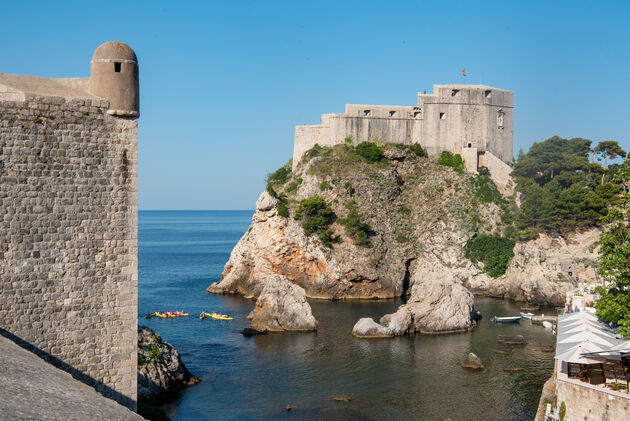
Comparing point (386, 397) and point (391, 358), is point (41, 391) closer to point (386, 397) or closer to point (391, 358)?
point (386, 397)

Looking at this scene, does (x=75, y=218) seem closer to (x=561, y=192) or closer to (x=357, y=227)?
(x=357, y=227)

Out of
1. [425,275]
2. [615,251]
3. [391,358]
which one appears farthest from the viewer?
[425,275]

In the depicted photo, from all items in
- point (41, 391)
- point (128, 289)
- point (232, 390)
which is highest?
point (128, 289)

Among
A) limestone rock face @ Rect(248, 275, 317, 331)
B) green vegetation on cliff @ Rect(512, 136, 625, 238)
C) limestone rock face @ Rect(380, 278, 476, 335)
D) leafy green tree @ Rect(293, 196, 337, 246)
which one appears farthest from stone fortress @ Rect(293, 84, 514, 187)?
limestone rock face @ Rect(248, 275, 317, 331)

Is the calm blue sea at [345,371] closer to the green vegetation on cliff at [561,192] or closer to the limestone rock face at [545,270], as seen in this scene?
the limestone rock face at [545,270]

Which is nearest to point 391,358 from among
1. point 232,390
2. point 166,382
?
point 232,390

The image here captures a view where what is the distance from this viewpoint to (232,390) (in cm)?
2686

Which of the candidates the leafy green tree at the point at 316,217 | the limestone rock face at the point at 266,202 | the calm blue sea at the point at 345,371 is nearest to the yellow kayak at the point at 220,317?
the calm blue sea at the point at 345,371

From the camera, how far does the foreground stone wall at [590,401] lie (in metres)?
16.5

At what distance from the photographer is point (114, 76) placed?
10.9 m

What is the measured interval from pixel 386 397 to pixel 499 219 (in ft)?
109

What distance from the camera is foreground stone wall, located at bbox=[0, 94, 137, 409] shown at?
1002 centimetres

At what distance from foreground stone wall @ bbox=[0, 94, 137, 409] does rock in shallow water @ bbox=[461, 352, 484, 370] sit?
900 inches

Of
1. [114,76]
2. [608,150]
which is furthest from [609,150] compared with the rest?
[114,76]
